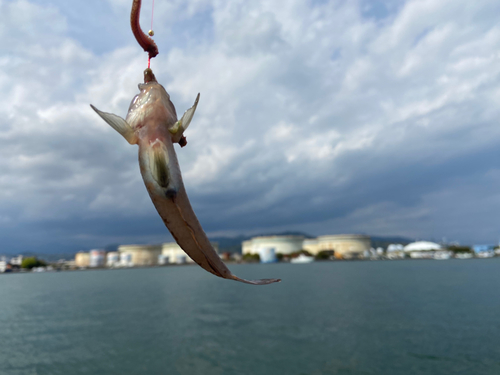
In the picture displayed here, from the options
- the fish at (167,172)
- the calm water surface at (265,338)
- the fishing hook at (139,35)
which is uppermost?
the fishing hook at (139,35)

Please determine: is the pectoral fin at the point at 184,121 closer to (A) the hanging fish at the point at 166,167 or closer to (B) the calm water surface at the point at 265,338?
(A) the hanging fish at the point at 166,167

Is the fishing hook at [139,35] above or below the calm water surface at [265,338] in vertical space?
above

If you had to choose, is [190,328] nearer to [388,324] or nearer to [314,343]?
[314,343]

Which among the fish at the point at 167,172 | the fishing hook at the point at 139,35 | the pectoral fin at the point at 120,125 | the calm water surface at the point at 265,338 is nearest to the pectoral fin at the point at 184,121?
the fish at the point at 167,172

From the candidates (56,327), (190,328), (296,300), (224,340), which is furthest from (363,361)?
(56,327)

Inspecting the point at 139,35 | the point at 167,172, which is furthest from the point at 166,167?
the point at 139,35

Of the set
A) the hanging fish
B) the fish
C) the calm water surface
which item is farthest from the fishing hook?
the calm water surface

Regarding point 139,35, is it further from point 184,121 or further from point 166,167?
point 166,167

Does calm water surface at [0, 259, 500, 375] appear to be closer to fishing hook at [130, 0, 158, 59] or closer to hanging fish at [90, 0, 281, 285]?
hanging fish at [90, 0, 281, 285]
